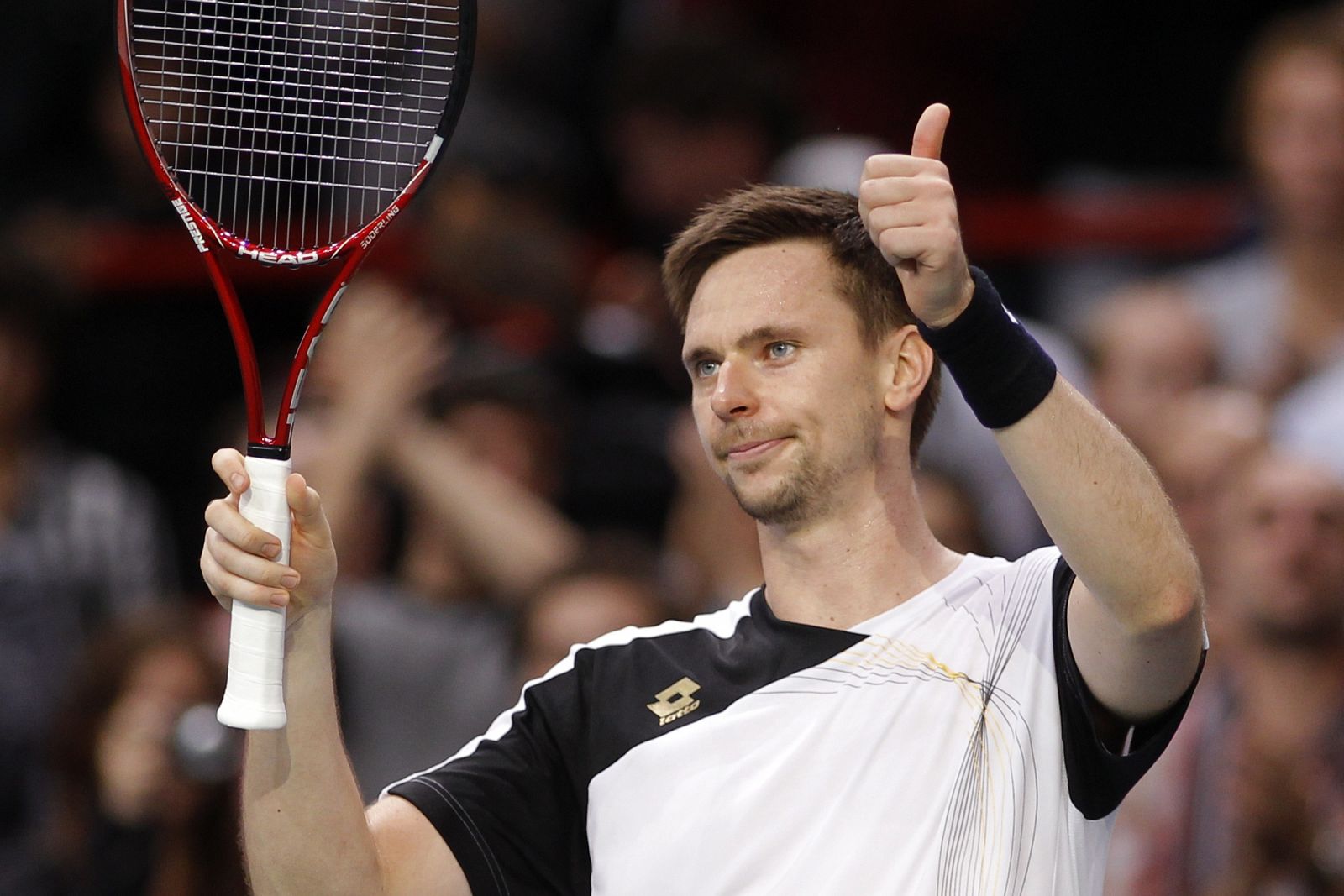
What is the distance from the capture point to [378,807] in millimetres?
3453

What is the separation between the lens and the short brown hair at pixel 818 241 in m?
3.48

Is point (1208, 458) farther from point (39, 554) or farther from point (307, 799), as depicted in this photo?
point (39, 554)

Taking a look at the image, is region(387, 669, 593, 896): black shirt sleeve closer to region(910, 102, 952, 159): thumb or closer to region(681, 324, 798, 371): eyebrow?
region(681, 324, 798, 371): eyebrow

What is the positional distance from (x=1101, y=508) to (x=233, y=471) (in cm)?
133

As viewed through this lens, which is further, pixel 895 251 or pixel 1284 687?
pixel 1284 687

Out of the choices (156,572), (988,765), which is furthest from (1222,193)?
(988,765)

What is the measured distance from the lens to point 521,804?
3461mm

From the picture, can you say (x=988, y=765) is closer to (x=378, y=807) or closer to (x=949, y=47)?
(x=378, y=807)

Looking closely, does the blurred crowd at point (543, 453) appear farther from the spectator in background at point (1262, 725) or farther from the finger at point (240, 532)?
the finger at point (240, 532)

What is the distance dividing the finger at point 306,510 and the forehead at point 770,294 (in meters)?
0.73

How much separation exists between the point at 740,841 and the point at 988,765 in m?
0.42

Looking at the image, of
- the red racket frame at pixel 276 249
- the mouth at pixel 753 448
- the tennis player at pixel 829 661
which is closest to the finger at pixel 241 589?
the tennis player at pixel 829 661

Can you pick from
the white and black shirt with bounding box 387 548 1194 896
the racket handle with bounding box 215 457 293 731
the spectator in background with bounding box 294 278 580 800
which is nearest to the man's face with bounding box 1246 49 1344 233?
the spectator in background with bounding box 294 278 580 800

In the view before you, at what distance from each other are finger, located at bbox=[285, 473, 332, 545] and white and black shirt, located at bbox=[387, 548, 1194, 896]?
493mm
